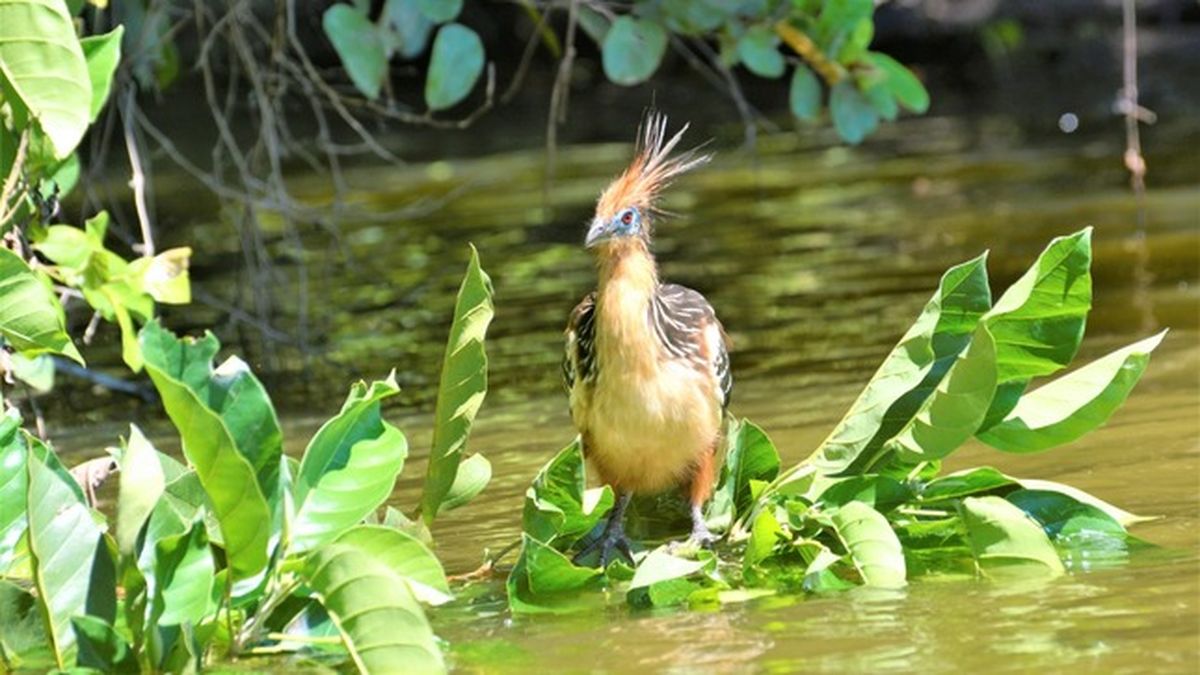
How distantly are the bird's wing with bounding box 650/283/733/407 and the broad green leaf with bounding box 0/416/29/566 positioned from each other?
1.56 metres

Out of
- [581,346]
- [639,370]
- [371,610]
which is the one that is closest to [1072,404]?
[639,370]

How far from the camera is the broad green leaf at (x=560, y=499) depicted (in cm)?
459

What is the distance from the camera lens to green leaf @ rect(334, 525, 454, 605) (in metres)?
3.89

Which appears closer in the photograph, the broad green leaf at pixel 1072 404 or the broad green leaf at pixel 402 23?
the broad green leaf at pixel 1072 404

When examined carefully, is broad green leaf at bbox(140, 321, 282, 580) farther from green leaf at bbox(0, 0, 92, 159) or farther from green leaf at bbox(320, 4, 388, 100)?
green leaf at bbox(320, 4, 388, 100)

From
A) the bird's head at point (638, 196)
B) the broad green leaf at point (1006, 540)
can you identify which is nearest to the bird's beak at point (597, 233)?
the bird's head at point (638, 196)

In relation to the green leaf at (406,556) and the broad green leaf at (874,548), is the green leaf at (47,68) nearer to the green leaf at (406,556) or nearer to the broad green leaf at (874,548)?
the green leaf at (406,556)

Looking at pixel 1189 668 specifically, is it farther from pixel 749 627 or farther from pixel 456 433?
pixel 456 433

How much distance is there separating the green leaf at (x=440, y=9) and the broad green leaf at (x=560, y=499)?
2116 mm

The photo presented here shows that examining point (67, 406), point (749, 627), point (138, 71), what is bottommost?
point (67, 406)

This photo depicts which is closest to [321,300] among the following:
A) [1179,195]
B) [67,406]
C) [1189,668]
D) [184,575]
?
[67,406]

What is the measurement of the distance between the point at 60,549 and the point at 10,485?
14.9 inches

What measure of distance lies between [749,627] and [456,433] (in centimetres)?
77

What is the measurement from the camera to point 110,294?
521 centimetres
